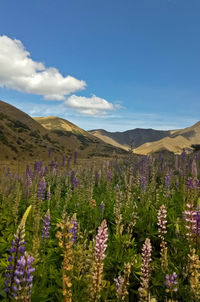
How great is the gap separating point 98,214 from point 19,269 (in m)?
4.76

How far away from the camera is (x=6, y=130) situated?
164 ft

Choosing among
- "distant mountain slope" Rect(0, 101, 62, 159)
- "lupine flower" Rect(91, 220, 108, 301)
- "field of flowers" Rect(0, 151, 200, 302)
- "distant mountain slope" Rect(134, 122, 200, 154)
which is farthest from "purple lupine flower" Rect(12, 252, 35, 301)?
"distant mountain slope" Rect(134, 122, 200, 154)

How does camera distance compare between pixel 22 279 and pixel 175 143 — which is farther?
pixel 175 143

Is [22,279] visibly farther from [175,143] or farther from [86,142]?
[175,143]

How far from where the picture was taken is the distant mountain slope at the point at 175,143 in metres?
98.8

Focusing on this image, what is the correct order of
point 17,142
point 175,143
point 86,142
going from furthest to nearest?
point 175,143, point 86,142, point 17,142

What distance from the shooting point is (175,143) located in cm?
11025

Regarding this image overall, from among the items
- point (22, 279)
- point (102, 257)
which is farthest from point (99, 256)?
point (22, 279)

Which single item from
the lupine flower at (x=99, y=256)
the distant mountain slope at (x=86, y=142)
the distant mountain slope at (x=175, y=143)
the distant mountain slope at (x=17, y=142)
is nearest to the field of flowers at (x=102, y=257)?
the lupine flower at (x=99, y=256)

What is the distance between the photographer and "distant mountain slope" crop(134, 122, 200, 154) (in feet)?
324

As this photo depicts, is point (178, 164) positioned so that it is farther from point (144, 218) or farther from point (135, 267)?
point (135, 267)

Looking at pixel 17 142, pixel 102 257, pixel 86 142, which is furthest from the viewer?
pixel 86 142

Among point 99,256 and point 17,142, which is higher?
point 17,142

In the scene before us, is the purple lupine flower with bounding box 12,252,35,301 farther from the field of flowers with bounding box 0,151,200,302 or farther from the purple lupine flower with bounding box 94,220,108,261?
the purple lupine flower with bounding box 94,220,108,261
